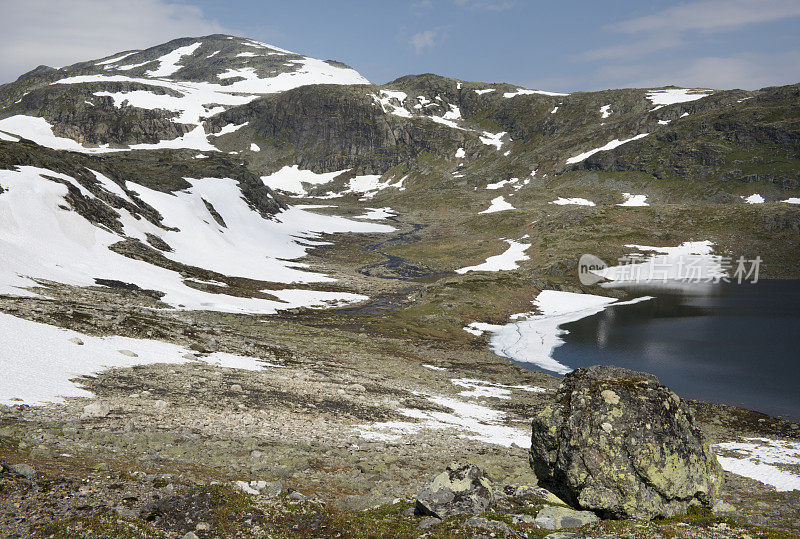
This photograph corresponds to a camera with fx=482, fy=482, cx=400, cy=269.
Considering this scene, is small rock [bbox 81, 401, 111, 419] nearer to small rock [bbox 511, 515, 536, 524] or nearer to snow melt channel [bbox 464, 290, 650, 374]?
small rock [bbox 511, 515, 536, 524]

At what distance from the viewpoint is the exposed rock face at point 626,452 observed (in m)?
13.9

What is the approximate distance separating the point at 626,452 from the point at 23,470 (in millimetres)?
16266

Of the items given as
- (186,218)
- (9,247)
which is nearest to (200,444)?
(9,247)

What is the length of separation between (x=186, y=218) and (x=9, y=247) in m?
63.0

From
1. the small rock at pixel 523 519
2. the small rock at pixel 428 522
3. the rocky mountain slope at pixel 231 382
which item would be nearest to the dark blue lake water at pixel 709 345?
the rocky mountain slope at pixel 231 382

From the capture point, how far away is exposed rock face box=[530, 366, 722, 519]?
1391 cm

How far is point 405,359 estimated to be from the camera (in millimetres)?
52562

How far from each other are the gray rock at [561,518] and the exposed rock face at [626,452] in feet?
1.25

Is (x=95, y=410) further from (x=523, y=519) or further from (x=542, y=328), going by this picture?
(x=542, y=328)

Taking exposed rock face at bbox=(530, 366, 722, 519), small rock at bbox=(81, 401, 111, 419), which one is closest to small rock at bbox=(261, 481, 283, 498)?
exposed rock face at bbox=(530, 366, 722, 519)

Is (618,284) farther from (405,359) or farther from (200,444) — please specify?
(200,444)

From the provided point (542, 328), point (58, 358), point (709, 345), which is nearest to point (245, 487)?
point (58, 358)

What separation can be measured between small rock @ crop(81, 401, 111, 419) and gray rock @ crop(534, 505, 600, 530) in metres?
17.5

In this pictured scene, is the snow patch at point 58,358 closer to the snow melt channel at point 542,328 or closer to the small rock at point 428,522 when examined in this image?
the small rock at point 428,522
